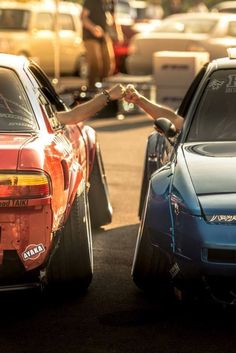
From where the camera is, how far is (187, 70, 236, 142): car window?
7.20 m

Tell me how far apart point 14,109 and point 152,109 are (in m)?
1.57

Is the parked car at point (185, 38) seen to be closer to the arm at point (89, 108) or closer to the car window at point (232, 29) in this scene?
the car window at point (232, 29)

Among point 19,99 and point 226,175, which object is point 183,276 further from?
point 19,99

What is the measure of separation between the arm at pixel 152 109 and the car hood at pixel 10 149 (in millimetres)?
1600

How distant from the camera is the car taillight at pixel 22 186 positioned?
230 inches

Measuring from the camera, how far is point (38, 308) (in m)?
6.43

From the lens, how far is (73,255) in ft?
21.0

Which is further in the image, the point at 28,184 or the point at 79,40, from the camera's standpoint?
the point at 79,40

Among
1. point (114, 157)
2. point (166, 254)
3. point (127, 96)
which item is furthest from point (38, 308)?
point (114, 157)

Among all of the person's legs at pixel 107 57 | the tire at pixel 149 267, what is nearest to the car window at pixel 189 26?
the person's legs at pixel 107 57

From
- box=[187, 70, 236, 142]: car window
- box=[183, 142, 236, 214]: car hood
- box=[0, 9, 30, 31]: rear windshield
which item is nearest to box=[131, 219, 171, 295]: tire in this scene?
box=[183, 142, 236, 214]: car hood

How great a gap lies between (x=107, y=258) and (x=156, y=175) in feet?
4.72

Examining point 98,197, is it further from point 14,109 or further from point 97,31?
point 97,31

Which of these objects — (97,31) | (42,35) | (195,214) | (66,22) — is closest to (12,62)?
(195,214)
